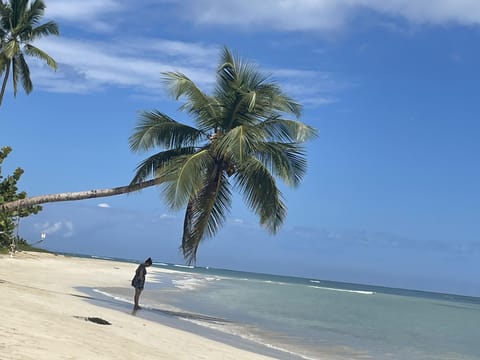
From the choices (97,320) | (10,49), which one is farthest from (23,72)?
(97,320)

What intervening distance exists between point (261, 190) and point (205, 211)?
162 cm

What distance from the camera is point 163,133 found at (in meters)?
16.9

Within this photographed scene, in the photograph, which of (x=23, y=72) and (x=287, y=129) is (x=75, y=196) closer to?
(x=287, y=129)

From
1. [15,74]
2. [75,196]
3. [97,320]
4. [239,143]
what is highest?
[15,74]

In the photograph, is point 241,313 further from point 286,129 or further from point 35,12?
point 35,12

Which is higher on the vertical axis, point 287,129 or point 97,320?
point 287,129

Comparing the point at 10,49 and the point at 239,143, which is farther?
the point at 10,49

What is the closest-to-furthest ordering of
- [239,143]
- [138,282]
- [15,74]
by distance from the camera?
[239,143] → [138,282] → [15,74]

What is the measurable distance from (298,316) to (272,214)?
10556 millimetres

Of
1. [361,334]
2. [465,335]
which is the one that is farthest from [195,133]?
[465,335]

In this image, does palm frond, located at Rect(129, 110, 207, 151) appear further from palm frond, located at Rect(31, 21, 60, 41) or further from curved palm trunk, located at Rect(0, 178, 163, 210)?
palm frond, located at Rect(31, 21, 60, 41)

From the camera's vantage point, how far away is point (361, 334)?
21844 mm

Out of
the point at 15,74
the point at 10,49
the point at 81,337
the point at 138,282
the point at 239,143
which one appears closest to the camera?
the point at 81,337

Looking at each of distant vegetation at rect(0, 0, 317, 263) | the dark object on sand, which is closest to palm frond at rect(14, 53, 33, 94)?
distant vegetation at rect(0, 0, 317, 263)
